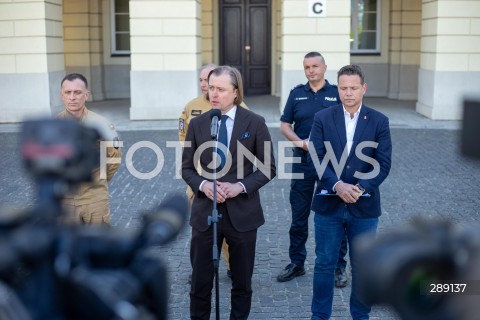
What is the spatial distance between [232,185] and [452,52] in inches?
523

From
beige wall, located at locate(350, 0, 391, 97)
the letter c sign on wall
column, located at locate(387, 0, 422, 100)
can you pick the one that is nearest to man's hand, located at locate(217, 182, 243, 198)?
the letter c sign on wall

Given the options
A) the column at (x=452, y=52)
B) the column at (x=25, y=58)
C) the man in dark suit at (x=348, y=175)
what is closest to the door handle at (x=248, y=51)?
the column at (x=452, y=52)

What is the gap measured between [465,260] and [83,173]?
39.6 inches

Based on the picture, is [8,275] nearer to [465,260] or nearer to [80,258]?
[80,258]

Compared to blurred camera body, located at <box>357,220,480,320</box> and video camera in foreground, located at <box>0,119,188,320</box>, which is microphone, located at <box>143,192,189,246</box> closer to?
video camera in foreground, located at <box>0,119,188,320</box>

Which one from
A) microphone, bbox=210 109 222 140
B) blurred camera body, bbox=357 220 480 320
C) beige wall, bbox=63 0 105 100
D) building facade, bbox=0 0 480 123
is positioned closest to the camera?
blurred camera body, bbox=357 220 480 320

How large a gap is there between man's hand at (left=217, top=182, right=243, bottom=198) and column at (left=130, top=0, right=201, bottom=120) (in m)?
12.6

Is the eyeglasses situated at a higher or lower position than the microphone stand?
higher

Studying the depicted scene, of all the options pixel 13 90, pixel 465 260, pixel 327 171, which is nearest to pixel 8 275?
pixel 465 260

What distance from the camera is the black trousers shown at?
16.2ft

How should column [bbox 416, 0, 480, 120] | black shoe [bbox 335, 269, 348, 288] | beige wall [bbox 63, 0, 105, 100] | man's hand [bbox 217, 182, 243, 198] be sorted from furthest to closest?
beige wall [bbox 63, 0, 105, 100]
column [bbox 416, 0, 480, 120]
black shoe [bbox 335, 269, 348, 288]
man's hand [bbox 217, 182, 243, 198]

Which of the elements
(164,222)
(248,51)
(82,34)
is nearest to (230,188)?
(164,222)

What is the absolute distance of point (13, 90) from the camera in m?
17.3

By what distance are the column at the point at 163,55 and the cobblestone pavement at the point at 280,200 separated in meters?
1.97
